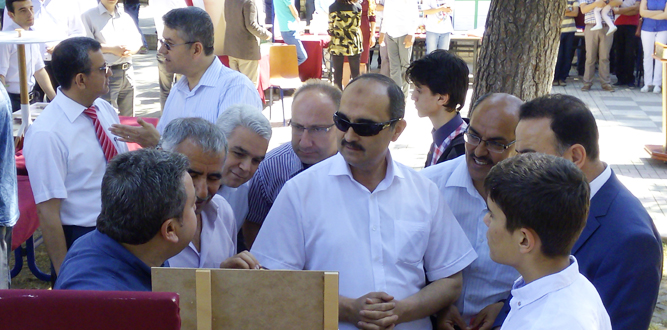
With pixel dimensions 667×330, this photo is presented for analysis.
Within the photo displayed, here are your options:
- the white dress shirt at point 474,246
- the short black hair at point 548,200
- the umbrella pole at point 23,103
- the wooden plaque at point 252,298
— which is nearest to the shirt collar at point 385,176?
the white dress shirt at point 474,246

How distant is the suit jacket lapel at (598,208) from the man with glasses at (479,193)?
17.2 inches

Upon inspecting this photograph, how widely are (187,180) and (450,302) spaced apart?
114cm

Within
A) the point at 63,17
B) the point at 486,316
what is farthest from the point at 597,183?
the point at 63,17

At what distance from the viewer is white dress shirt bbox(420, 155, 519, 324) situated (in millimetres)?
2500

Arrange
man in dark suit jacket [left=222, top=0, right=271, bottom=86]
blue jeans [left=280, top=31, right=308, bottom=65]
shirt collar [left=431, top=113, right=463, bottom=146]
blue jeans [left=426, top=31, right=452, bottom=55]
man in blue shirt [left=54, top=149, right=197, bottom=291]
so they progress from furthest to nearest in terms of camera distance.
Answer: blue jeans [left=426, top=31, right=452, bottom=55] → blue jeans [left=280, top=31, right=308, bottom=65] → man in dark suit jacket [left=222, top=0, right=271, bottom=86] → shirt collar [left=431, top=113, right=463, bottom=146] → man in blue shirt [left=54, top=149, right=197, bottom=291]

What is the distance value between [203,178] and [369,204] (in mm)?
627

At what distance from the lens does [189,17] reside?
383cm

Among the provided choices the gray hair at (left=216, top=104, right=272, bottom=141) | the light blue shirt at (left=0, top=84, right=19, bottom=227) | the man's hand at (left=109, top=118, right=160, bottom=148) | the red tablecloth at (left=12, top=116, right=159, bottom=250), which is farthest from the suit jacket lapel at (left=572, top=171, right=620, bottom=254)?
the red tablecloth at (left=12, top=116, right=159, bottom=250)

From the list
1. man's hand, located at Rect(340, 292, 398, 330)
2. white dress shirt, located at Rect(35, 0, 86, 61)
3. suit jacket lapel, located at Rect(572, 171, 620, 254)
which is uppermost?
white dress shirt, located at Rect(35, 0, 86, 61)

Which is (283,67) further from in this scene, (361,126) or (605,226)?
(605,226)

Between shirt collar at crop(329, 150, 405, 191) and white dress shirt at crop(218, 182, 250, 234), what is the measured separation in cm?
65

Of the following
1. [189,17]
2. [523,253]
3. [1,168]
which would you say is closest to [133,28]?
[189,17]

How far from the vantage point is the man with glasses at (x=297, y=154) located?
115 inches

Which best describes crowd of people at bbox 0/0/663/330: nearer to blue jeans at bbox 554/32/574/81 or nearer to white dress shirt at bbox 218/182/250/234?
white dress shirt at bbox 218/182/250/234
